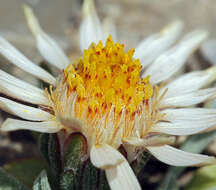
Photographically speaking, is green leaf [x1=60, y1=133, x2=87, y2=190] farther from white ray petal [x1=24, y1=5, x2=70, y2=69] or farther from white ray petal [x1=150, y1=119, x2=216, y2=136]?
white ray petal [x1=24, y1=5, x2=70, y2=69]

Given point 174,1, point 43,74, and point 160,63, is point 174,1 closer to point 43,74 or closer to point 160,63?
point 160,63

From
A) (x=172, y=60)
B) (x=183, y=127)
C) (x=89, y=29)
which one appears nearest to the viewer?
(x=183, y=127)

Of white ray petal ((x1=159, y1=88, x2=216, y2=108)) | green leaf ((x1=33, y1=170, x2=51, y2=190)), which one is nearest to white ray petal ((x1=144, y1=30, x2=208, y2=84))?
white ray petal ((x1=159, y1=88, x2=216, y2=108))

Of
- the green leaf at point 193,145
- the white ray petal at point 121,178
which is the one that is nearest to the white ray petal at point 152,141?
the white ray petal at point 121,178

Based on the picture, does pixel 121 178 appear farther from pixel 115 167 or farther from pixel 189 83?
pixel 189 83

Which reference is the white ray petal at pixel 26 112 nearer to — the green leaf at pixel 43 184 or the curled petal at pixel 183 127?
the green leaf at pixel 43 184

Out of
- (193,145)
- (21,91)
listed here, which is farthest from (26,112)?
(193,145)

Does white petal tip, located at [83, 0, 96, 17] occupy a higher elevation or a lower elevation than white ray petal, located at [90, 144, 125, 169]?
higher

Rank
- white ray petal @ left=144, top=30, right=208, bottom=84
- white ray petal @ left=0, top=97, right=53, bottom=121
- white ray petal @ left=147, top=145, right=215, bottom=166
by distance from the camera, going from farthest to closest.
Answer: white ray petal @ left=144, top=30, right=208, bottom=84
white ray petal @ left=0, top=97, right=53, bottom=121
white ray petal @ left=147, top=145, right=215, bottom=166

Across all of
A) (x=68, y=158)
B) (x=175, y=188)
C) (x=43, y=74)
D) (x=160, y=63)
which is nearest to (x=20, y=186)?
(x=68, y=158)
